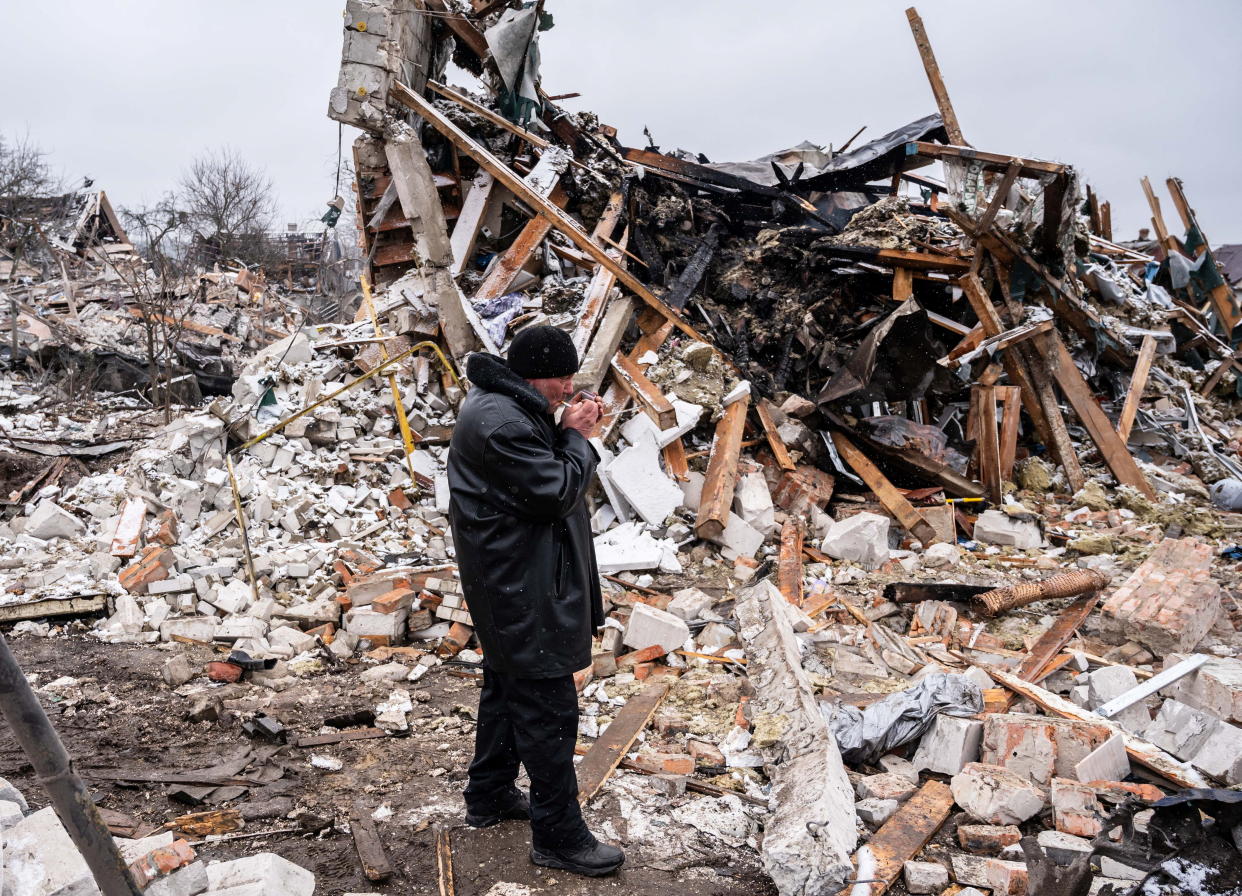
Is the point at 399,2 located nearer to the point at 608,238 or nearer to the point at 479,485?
the point at 608,238

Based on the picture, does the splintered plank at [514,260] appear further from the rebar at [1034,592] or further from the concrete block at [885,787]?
the concrete block at [885,787]

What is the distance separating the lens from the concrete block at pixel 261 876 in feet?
6.50

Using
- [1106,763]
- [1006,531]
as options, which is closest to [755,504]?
[1006,531]

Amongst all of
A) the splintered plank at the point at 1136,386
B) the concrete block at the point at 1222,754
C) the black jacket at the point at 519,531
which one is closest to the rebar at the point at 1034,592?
the concrete block at the point at 1222,754

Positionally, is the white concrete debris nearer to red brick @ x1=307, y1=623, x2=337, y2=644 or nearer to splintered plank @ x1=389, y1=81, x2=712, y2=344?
red brick @ x1=307, y1=623, x2=337, y2=644

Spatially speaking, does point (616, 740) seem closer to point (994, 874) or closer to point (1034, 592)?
point (994, 874)

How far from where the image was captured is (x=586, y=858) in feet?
8.22

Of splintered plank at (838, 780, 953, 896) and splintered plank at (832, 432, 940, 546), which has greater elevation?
splintered plank at (832, 432, 940, 546)

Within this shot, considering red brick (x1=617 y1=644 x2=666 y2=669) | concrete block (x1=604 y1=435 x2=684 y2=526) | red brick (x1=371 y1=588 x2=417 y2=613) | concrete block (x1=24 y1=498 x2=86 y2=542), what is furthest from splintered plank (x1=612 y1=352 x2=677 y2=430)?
concrete block (x1=24 y1=498 x2=86 y2=542)

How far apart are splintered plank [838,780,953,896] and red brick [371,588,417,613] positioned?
3195 millimetres

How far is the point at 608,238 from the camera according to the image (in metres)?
8.68

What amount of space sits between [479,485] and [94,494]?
225 inches

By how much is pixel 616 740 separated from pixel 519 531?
1.55 meters

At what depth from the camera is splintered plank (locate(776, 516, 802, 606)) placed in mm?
5547
